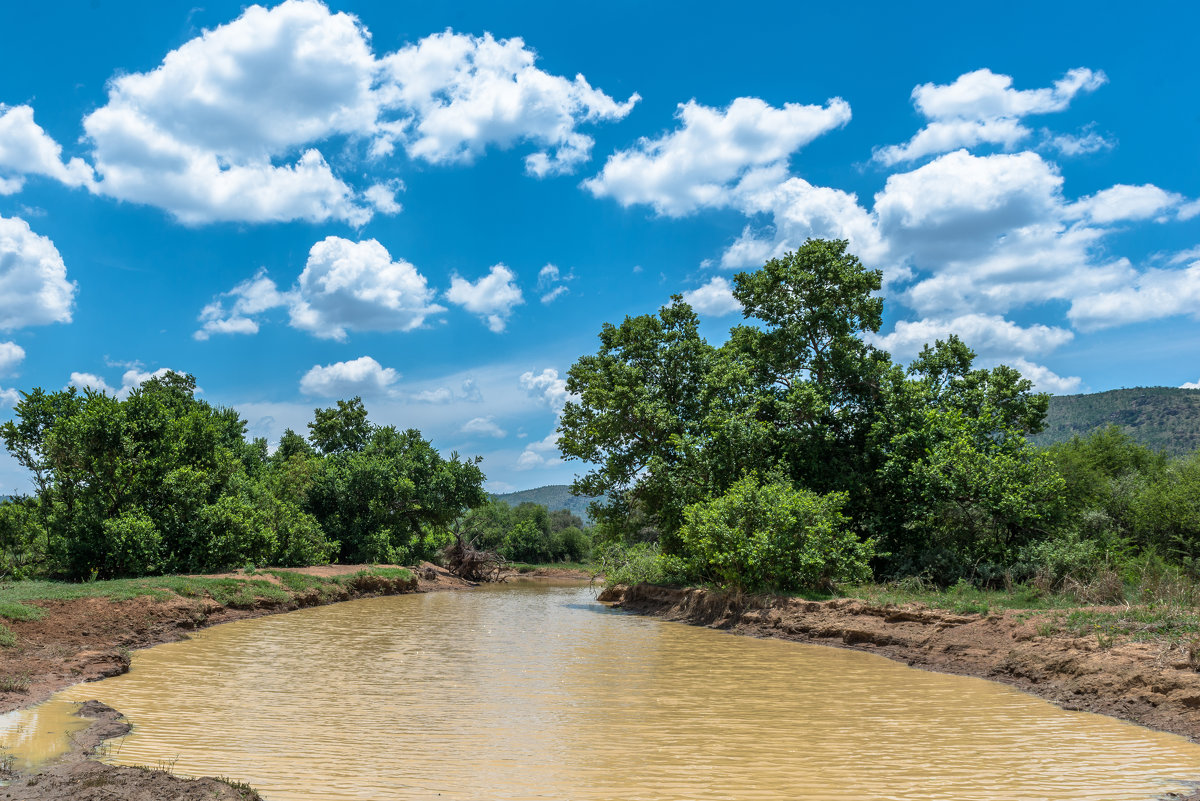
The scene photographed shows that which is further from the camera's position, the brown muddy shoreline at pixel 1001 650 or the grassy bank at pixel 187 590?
the grassy bank at pixel 187 590

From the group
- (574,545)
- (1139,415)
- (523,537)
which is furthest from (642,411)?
(1139,415)

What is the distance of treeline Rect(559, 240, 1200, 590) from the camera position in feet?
67.6

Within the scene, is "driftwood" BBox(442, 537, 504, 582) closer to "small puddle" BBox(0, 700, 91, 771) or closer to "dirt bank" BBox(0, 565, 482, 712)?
"dirt bank" BBox(0, 565, 482, 712)

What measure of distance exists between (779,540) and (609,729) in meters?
12.0

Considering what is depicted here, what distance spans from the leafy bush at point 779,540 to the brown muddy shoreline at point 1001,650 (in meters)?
0.86

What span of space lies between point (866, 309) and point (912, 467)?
6.15 meters

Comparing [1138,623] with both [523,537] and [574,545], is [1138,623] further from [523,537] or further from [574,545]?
[574,545]

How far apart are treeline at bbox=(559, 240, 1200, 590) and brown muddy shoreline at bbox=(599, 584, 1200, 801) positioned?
139 centimetres

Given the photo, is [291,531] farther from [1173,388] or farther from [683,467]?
[1173,388]

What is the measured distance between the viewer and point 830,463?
24.8 meters

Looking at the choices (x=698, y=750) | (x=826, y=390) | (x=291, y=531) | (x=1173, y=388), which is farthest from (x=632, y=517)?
(x=1173, y=388)

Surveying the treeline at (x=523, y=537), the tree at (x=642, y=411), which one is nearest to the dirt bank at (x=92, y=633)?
the tree at (x=642, y=411)

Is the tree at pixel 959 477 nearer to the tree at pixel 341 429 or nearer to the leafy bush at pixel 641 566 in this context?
the leafy bush at pixel 641 566

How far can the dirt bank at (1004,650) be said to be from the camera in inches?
391
